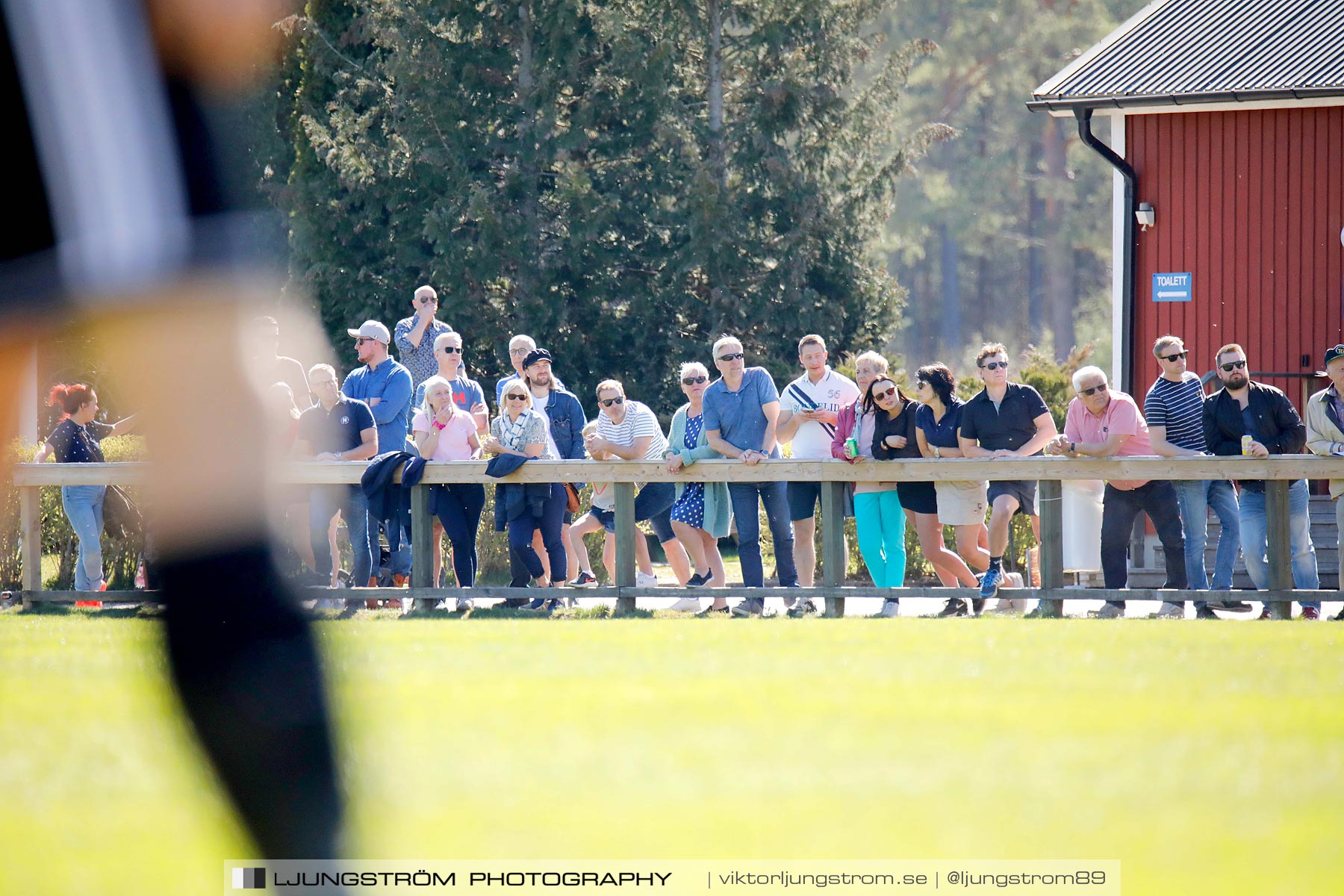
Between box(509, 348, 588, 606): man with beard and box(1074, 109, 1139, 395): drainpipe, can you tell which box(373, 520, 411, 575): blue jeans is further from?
box(1074, 109, 1139, 395): drainpipe

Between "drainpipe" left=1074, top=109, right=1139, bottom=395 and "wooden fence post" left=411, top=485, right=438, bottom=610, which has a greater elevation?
"drainpipe" left=1074, top=109, right=1139, bottom=395

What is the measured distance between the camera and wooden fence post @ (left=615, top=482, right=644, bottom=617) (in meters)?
11.5

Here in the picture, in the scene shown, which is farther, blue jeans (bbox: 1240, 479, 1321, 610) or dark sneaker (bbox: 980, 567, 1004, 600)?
blue jeans (bbox: 1240, 479, 1321, 610)

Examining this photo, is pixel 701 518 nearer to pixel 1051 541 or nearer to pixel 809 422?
pixel 809 422

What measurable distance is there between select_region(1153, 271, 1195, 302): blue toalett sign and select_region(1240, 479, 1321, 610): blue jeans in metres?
6.81

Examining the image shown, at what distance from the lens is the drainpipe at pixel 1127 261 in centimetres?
1781

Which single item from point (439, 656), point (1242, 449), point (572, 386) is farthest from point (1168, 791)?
point (572, 386)

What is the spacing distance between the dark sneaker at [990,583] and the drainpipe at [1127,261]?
7.32 metres

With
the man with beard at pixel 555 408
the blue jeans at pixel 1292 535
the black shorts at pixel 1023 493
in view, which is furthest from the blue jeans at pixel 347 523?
the blue jeans at pixel 1292 535

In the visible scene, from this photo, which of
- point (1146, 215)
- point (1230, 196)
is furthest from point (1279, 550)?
point (1230, 196)

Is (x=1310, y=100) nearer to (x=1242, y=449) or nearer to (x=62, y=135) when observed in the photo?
(x=1242, y=449)

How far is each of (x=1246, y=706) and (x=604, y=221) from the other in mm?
22375

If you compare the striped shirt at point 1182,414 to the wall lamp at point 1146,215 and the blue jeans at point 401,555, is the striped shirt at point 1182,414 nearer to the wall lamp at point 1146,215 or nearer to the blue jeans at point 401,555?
the blue jeans at point 401,555

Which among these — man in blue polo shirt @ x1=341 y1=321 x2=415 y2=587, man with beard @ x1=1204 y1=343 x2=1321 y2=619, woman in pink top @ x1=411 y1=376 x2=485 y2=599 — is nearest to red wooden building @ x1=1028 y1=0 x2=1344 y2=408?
man with beard @ x1=1204 y1=343 x2=1321 y2=619
